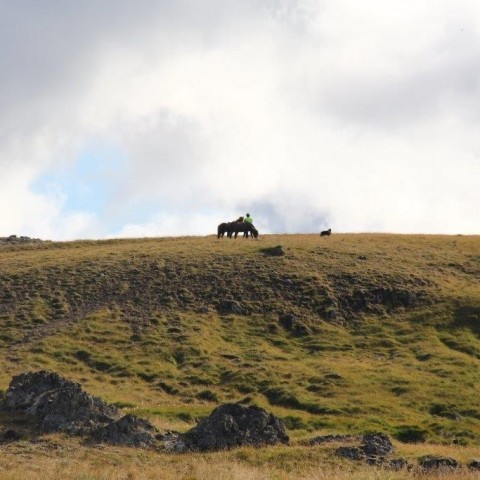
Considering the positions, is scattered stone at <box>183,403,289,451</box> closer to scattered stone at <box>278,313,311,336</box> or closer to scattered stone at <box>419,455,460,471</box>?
scattered stone at <box>419,455,460,471</box>

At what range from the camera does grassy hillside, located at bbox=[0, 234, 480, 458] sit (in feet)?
154

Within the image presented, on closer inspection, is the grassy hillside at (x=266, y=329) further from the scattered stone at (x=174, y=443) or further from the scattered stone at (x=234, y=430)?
the scattered stone at (x=174, y=443)

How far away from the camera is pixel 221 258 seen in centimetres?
7450

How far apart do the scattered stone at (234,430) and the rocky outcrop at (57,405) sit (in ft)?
12.4

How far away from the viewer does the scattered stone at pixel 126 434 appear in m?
28.7

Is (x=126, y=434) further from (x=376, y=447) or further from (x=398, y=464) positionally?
(x=398, y=464)

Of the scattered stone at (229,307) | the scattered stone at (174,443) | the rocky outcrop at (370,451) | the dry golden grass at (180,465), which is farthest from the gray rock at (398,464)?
the scattered stone at (229,307)

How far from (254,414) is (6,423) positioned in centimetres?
972

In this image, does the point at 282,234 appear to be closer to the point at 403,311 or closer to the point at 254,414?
the point at 403,311

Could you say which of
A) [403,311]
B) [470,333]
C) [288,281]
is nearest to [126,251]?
[288,281]

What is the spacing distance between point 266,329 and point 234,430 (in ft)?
101

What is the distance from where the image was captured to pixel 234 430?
30625 millimetres

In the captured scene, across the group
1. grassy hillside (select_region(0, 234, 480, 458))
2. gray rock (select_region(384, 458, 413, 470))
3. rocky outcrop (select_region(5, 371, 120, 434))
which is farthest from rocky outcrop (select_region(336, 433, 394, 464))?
rocky outcrop (select_region(5, 371, 120, 434))

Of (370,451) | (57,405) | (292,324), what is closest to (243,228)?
(292,324)
